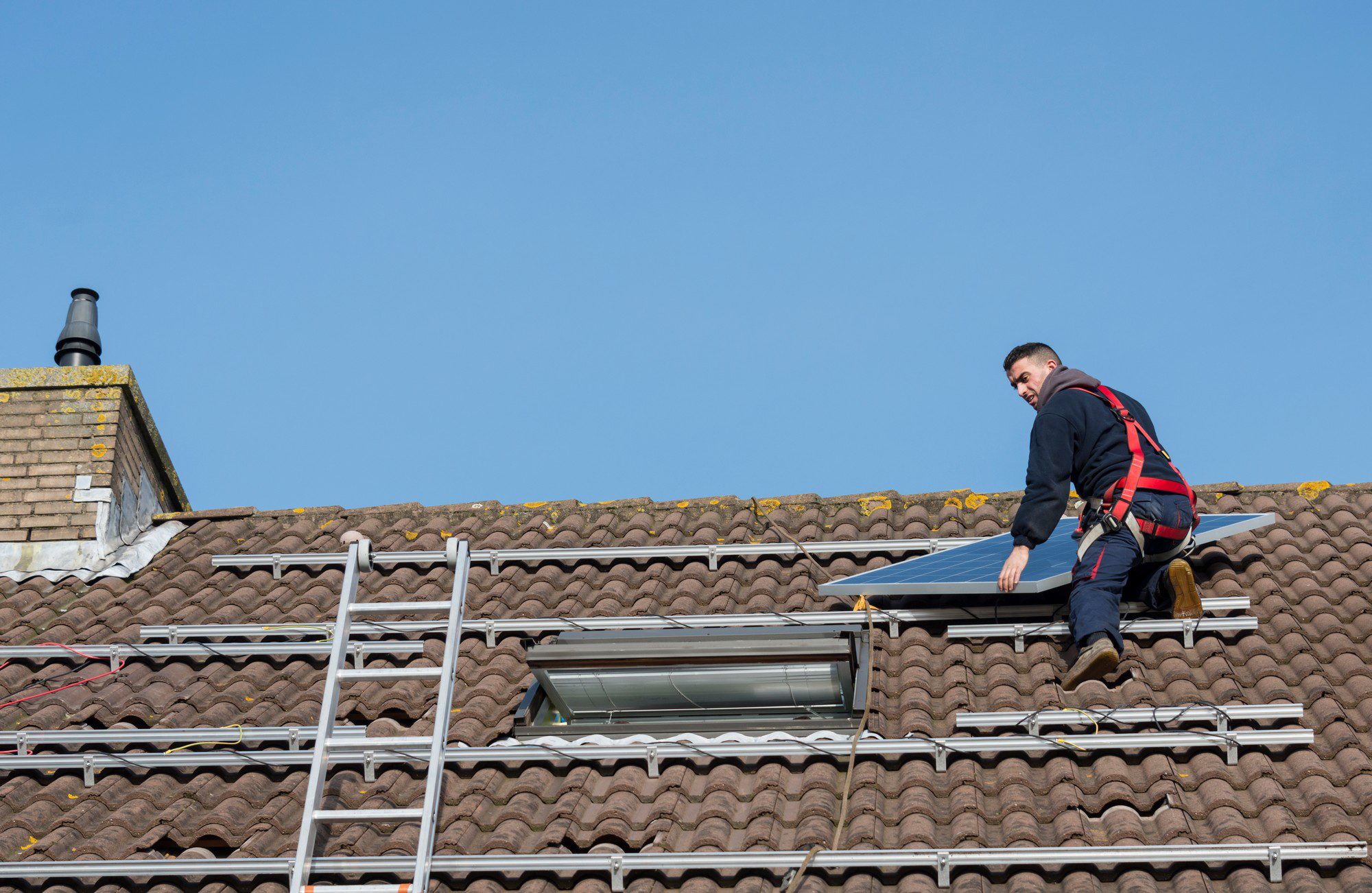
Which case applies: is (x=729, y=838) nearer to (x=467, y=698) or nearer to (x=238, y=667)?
(x=467, y=698)

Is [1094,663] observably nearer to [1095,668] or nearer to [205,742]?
[1095,668]

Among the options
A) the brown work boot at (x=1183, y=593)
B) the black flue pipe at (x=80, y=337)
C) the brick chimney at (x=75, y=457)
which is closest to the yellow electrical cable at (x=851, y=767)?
the brown work boot at (x=1183, y=593)

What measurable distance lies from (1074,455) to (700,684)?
208 cm

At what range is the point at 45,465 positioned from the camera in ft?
30.0

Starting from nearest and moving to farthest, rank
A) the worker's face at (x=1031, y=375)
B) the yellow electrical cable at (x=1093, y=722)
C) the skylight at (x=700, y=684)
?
the yellow electrical cable at (x=1093, y=722) < the skylight at (x=700, y=684) < the worker's face at (x=1031, y=375)

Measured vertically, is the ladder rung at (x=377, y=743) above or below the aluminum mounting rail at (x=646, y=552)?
below

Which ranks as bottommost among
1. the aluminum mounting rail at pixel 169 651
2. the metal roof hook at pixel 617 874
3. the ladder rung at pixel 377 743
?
the metal roof hook at pixel 617 874

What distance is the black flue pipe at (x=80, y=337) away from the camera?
10.4 m

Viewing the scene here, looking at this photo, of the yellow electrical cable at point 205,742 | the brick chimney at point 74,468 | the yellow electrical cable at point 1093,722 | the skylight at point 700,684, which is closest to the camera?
the yellow electrical cable at point 1093,722

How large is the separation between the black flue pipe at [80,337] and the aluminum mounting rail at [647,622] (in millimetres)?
3847

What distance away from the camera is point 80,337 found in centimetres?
1049

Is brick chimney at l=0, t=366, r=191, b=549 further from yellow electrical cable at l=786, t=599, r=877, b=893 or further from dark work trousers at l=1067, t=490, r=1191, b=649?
dark work trousers at l=1067, t=490, r=1191, b=649

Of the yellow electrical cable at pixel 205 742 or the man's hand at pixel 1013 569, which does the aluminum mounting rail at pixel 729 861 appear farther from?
the man's hand at pixel 1013 569

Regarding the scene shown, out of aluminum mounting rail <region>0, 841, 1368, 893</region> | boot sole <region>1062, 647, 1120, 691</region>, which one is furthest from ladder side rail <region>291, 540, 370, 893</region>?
boot sole <region>1062, 647, 1120, 691</region>
